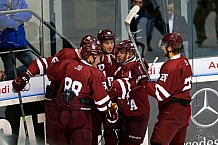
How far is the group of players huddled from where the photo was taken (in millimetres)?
6715

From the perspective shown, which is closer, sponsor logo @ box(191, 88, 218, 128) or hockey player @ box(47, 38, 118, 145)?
hockey player @ box(47, 38, 118, 145)

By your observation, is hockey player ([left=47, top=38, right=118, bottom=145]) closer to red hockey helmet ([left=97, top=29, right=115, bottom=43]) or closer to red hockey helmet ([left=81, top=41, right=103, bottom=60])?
red hockey helmet ([left=81, top=41, right=103, bottom=60])

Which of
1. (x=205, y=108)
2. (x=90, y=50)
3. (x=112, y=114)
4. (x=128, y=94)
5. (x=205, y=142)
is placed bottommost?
(x=205, y=142)

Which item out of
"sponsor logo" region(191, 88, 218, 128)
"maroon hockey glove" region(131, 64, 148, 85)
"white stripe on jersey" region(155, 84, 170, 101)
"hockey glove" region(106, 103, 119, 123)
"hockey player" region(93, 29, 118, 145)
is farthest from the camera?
"sponsor logo" region(191, 88, 218, 128)

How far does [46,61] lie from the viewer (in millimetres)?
7133

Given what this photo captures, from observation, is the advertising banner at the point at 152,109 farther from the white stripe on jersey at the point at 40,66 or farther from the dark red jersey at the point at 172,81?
the dark red jersey at the point at 172,81

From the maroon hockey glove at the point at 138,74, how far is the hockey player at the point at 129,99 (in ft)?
0.06

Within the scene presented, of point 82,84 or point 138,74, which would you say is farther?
point 138,74

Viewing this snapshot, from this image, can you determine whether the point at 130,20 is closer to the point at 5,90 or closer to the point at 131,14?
the point at 131,14

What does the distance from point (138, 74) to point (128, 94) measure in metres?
0.28

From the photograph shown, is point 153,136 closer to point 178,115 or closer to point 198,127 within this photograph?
point 178,115

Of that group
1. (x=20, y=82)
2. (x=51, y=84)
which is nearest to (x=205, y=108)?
(x=51, y=84)

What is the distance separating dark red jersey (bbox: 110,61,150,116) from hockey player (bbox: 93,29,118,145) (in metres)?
0.12

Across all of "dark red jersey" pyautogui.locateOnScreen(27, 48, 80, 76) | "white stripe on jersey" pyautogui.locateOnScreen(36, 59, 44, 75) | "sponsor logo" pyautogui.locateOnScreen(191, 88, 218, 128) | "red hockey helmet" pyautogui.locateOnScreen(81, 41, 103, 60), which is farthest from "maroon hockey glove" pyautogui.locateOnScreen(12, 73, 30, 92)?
"sponsor logo" pyautogui.locateOnScreen(191, 88, 218, 128)
